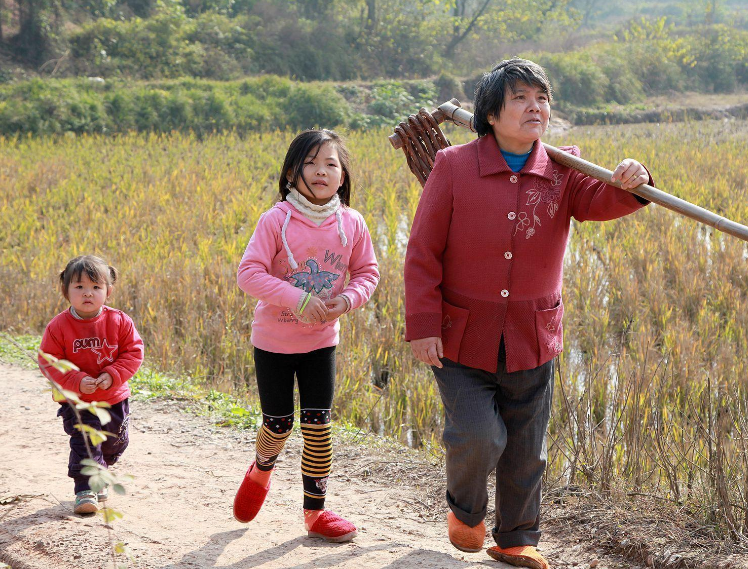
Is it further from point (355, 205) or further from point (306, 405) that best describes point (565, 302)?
point (355, 205)

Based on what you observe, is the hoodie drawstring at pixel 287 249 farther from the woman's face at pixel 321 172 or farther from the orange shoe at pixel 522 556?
the orange shoe at pixel 522 556

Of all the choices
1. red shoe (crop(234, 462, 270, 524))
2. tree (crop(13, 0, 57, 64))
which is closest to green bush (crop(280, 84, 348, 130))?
tree (crop(13, 0, 57, 64))

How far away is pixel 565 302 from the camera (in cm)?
592

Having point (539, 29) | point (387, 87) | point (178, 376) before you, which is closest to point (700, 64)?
point (539, 29)

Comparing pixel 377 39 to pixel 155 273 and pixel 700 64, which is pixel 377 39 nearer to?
pixel 700 64

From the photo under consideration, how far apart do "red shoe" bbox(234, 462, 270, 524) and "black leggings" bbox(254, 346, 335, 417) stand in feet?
0.87

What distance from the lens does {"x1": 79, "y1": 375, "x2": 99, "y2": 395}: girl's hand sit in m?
2.72

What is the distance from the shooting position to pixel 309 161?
2.63 metres

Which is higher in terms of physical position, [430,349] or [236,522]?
[430,349]

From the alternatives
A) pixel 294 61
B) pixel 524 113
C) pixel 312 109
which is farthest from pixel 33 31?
pixel 524 113

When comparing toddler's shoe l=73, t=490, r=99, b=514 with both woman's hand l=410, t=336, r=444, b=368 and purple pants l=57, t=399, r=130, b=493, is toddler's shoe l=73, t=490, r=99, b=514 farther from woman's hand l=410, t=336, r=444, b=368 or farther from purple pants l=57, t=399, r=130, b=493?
woman's hand l=410, t=336, r=444, b=368

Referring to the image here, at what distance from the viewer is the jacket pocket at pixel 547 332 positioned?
241 centimetres

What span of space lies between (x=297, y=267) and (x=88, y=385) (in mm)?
779

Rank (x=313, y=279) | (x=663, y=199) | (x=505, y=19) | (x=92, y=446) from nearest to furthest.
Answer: (x=663, y=199)
(x=313, y=279)
(x=92, y=446)
(x=505, y=19)
